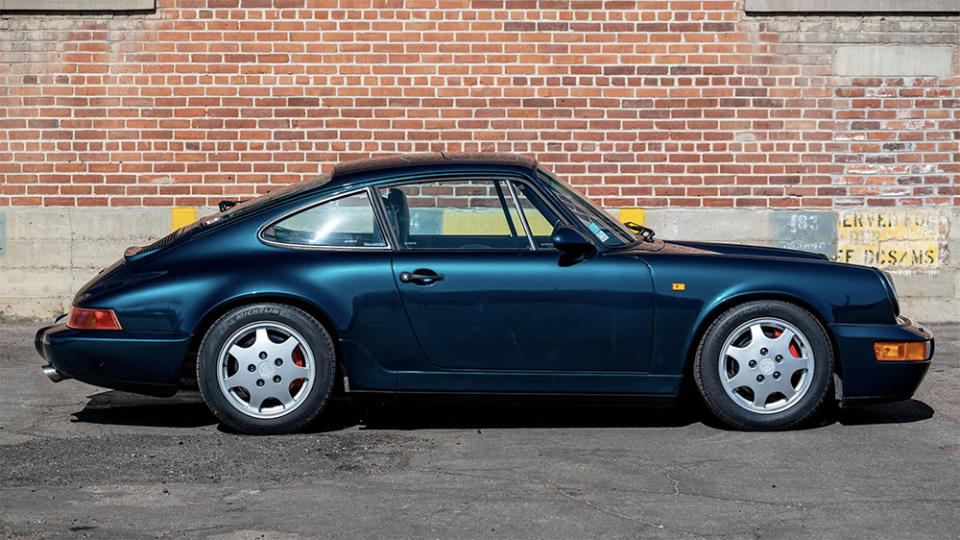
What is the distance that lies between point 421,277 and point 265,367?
32.8 inches

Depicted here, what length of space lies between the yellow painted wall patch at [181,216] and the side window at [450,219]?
4.34 metres

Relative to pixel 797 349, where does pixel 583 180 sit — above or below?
above

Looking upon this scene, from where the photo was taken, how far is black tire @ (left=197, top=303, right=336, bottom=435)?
6680 mm

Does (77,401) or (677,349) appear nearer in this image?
(677,349)

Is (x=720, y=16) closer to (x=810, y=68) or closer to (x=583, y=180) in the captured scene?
(x=810, y=68)

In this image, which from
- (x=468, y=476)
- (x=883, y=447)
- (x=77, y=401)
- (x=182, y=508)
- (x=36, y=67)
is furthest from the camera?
(x=36, y=67)

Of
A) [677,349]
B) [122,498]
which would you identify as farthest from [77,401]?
[677,349]

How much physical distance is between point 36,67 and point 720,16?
5.19 metres

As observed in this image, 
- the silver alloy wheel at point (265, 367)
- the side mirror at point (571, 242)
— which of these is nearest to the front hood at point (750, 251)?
the side mirror at point (571, 242)

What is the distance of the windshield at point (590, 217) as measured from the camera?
6.97 metres

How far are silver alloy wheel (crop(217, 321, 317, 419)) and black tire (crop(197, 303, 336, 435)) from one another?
0.03 feet

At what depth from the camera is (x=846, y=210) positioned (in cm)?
1112

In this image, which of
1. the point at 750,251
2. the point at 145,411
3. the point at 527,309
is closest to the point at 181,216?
the point at 145,411

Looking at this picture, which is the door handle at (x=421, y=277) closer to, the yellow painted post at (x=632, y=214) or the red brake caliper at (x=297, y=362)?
the red brake caliper at (x=297, y=362)
